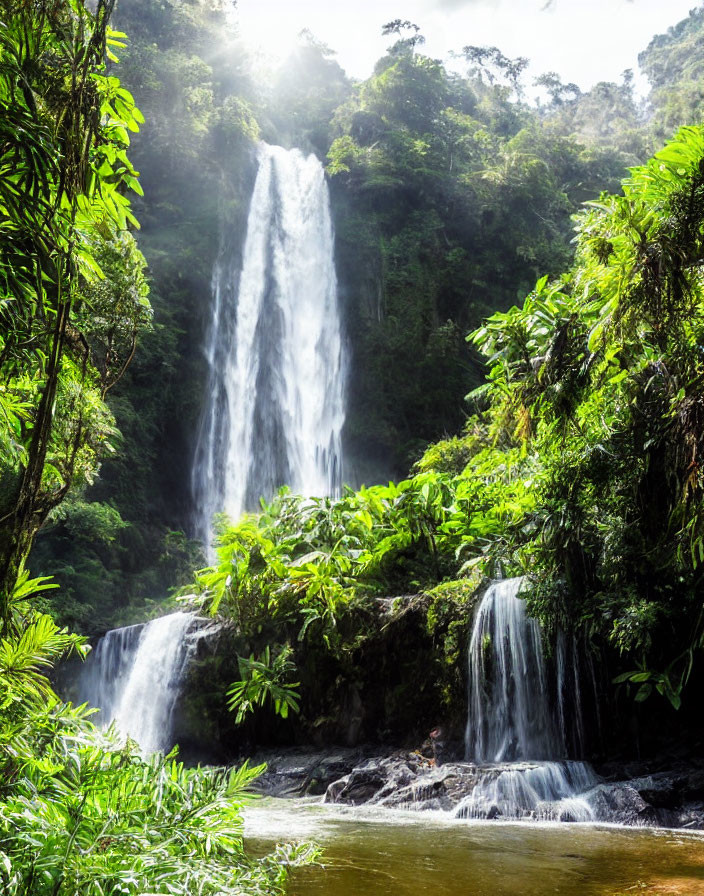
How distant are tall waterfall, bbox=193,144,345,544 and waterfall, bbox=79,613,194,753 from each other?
285 inches

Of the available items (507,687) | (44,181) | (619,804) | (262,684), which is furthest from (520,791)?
(44,181)

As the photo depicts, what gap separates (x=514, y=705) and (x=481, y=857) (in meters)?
2.99

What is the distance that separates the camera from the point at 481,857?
3545 millimetres

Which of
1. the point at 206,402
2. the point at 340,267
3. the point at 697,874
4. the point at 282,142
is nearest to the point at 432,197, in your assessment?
the point at 340,267

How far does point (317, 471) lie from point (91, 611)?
702 centimetres

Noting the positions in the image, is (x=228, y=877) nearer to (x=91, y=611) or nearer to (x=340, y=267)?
(x=91, y=611)

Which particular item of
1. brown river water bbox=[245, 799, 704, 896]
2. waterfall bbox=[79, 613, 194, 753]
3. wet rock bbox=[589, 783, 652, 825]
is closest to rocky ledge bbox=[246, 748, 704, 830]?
wet rock bbox=[589, 783, 652, 825]

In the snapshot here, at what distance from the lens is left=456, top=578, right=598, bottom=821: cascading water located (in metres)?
5.50

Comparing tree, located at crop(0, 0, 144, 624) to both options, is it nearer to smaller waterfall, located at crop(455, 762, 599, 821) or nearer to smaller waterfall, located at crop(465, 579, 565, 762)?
smaller waterfall, located at crop(455, 762, 599, 821)

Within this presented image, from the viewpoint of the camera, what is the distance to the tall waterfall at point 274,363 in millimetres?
19578

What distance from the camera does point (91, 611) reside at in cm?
1591

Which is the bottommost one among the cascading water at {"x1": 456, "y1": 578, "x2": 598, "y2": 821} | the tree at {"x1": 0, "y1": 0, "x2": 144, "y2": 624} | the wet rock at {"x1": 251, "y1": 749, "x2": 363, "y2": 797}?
the wet rock at {"x1": 251, "y1": 749, "x2": 363, "y2": 797}

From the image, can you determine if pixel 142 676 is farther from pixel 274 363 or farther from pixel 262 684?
pixel 274 363

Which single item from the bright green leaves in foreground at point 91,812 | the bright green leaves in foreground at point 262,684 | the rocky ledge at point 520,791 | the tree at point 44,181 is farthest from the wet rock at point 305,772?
the tree at point 44,181
